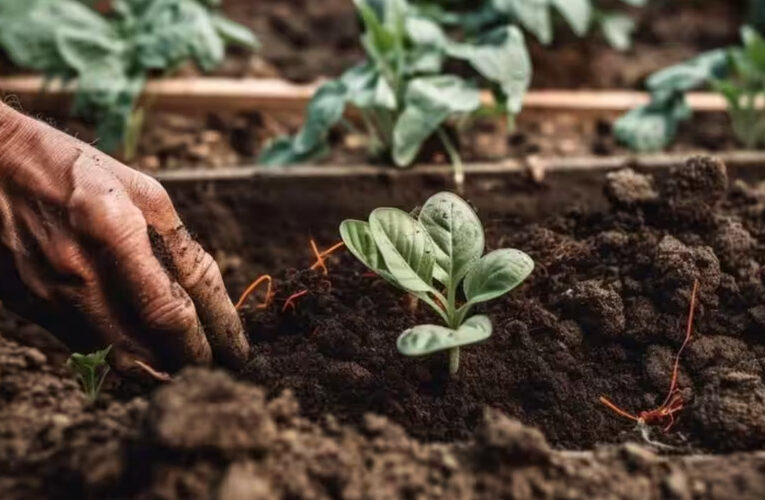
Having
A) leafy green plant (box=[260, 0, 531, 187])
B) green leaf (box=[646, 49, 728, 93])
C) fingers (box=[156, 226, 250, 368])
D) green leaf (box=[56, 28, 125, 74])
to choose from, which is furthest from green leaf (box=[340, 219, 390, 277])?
green leaf (box=[646, 49, 728, 93])

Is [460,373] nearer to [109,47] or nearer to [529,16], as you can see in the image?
[529,16]

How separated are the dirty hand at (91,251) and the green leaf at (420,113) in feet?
2.69

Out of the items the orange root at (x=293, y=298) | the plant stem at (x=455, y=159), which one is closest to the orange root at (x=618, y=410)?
the orange root at (x=293, y=298)

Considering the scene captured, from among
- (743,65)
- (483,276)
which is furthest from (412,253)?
(743,65)

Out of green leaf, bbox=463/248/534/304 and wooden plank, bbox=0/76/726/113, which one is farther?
wooden plank, bbox=0/76/726/113

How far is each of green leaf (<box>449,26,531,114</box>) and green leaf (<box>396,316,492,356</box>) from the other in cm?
97

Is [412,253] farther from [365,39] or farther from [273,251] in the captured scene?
[365,39]

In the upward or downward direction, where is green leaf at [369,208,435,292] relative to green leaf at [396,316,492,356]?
upward

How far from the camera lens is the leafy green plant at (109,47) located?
2.57 metres

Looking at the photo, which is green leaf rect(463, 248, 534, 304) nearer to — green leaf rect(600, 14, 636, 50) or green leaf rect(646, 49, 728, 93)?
green leaf rect(646, 49, 728, 93)

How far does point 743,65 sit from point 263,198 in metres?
1.31

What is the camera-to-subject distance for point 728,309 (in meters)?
1.85

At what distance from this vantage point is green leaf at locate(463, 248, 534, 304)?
1.59 metres

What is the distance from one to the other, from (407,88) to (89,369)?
1.11 meters
